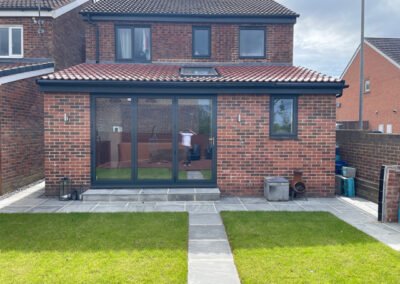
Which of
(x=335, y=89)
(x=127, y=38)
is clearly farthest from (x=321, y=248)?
(x=127, y=38)

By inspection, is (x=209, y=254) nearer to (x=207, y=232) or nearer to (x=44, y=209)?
(x=207, y=232)

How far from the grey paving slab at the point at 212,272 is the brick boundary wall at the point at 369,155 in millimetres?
5512

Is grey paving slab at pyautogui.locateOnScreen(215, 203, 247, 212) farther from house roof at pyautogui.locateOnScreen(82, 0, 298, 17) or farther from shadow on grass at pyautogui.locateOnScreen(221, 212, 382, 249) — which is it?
house roof at pyautogui.locateOnScreen(82, 0, 298, 17)

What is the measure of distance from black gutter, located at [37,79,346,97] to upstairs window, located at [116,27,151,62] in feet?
12.8

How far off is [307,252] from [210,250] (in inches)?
60.7

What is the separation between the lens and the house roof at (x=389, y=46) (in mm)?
20700

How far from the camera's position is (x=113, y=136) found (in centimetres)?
784

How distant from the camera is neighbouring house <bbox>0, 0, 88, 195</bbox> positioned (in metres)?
8.01

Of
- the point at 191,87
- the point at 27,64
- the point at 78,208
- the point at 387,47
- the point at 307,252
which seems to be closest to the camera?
the point at 307,252

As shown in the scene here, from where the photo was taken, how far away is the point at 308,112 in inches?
312

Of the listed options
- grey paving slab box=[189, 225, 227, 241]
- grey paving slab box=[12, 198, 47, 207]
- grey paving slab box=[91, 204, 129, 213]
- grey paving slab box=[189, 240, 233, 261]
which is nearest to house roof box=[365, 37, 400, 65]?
grey paving slab box=[189, 225, 227, 241]

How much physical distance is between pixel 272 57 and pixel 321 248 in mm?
8540

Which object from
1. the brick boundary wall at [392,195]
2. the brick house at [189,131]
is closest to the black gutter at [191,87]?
the brick house at [189,131]

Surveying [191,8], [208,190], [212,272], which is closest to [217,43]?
[191,8]
